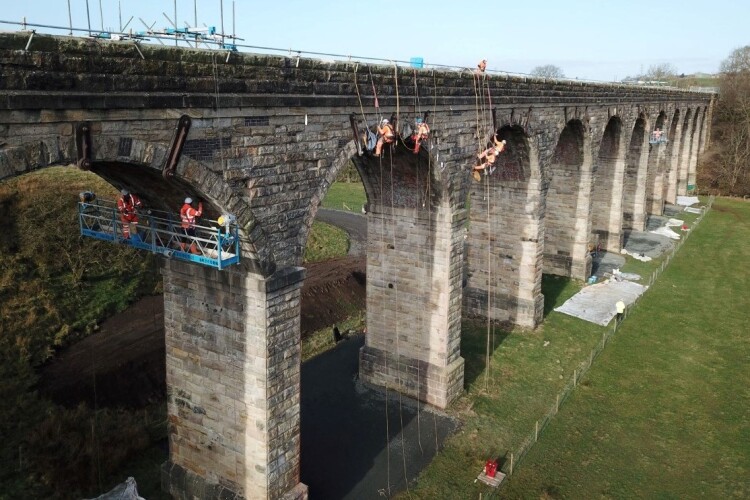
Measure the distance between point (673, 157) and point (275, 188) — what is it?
150ft

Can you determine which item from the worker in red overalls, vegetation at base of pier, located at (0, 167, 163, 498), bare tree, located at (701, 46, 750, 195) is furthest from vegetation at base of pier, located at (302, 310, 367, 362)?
bare tree, located at (701, 46, 750, 195)

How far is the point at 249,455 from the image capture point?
1298cm

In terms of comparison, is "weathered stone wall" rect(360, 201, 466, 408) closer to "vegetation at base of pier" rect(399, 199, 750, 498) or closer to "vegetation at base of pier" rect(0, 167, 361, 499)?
"vegetation at base of pier" rect(399, 199, 750, 498)

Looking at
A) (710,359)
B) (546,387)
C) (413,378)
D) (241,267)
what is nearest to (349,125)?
(241,267)

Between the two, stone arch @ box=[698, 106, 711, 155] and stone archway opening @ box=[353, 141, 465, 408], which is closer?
stone archway opening @ box=[353, 141, 465, 408]

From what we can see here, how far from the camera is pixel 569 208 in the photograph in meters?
30.5

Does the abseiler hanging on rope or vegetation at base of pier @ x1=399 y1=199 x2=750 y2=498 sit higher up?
the abseiler hanging on rope

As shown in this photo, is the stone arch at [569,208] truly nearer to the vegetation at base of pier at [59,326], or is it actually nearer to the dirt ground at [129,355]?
the dirt ground at [129,355]

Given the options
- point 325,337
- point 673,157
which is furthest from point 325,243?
point 673,157

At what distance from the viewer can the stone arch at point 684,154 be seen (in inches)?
2098

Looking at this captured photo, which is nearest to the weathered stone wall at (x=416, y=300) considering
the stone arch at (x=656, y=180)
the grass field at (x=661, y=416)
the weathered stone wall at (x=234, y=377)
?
the grass field at (x=661, y=416)

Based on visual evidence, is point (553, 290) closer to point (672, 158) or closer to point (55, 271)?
point (55, 271)

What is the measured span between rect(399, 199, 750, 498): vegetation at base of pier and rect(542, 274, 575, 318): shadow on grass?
0.19 meters

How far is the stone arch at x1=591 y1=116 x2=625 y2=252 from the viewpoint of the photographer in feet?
111
